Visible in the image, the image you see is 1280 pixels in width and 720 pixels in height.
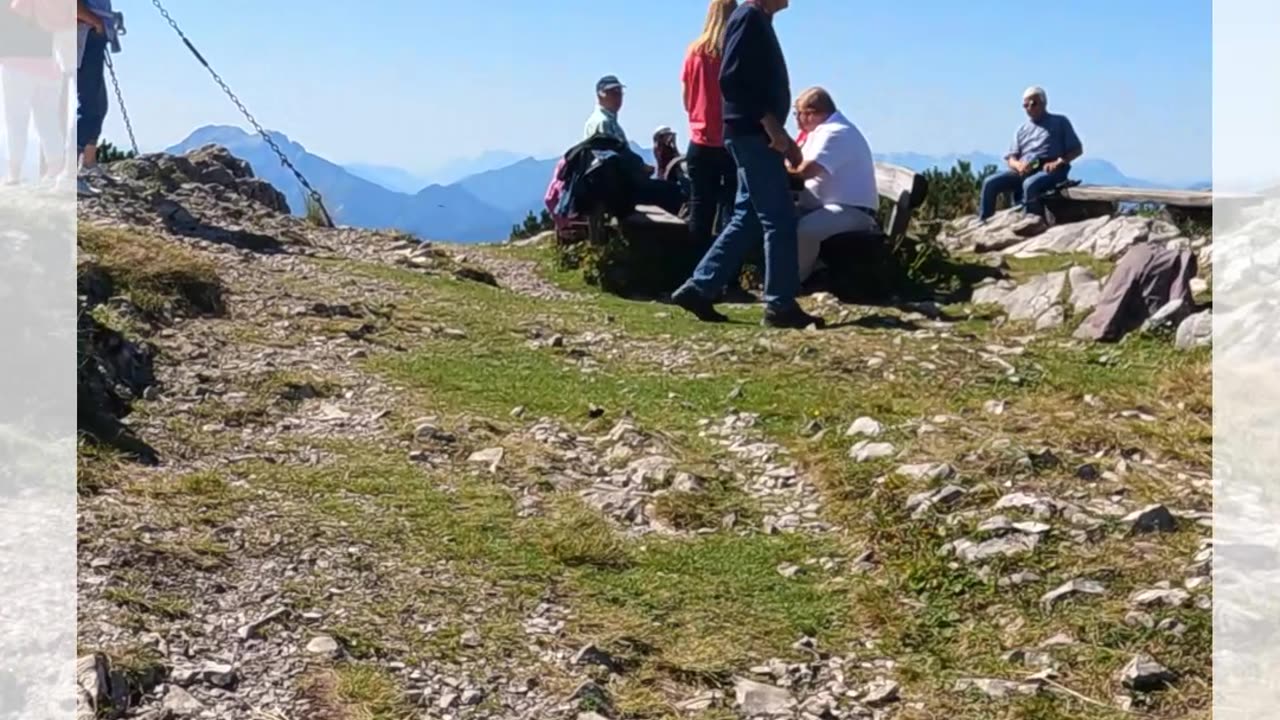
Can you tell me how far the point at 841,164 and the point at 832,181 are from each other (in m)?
0.16

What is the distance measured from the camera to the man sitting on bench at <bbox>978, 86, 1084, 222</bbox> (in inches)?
637

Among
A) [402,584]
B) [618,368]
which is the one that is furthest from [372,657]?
[618,368]

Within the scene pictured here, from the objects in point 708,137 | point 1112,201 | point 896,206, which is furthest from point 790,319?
point 1112,201

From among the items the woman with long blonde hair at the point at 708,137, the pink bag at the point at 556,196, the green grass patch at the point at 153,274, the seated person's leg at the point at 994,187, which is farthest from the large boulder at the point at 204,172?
the seated person's leg at the point at 994,187

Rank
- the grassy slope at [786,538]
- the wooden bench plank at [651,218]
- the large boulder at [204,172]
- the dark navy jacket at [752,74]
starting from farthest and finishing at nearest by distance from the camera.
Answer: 1. the large boulder at [204,172]
2. the wooden bench plank at [651,218]
3. the dark navy jacket at [752,74]
4. the grassy slope at [786,538]

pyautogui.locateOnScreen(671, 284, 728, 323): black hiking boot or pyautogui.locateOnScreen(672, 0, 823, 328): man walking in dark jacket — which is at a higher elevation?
pyautogui.locateOnScreen(672, 0, 823, 328): man walking in dark jacket

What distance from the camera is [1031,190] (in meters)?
16.2

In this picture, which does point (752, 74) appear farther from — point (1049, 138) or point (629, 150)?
point (1049, 138)

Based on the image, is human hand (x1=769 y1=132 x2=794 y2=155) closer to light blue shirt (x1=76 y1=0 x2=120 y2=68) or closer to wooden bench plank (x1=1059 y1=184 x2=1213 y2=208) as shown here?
light blue shirt (x1=76 y1=0 x2=120 y2=68)

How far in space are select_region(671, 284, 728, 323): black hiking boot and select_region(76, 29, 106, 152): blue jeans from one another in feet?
17.4

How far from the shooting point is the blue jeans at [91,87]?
1123 cm

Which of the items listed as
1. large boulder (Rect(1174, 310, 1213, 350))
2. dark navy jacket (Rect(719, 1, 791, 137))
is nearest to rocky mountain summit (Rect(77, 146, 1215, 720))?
large boulder (Rect(1174, 310, 1213, 350))

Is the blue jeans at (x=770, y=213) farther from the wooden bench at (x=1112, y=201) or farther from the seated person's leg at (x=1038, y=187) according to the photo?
the seated person's leg at (x=1038, y=187)

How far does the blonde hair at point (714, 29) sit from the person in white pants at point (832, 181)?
85 cm
